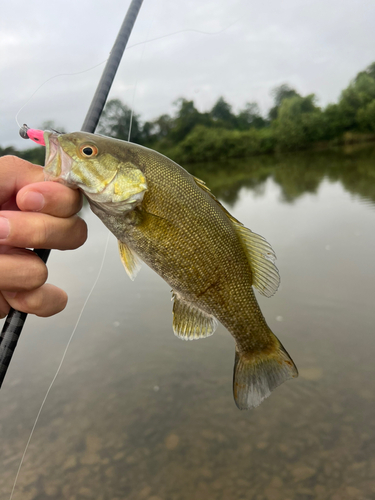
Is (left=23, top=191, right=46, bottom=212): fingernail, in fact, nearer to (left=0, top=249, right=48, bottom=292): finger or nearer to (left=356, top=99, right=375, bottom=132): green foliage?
(left=0, top=249, right=48, bottom=292): finger

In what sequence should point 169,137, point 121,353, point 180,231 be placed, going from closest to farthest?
point 180,231
point 121,353
point 169,137

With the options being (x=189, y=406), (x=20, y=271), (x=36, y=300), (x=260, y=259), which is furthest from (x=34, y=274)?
(x=189, y=406)

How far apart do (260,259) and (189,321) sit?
19.1 inches

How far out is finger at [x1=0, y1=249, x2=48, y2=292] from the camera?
4.96 ft

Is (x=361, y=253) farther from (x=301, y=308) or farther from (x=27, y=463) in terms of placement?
(x=27, y=463)

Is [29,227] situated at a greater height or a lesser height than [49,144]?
lesser

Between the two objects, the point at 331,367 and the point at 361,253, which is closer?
the point at 331,367

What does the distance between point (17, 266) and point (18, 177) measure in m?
0.44

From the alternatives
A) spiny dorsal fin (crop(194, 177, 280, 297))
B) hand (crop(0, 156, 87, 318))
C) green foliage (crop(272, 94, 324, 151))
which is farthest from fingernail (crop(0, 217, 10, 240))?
green foliage (crop(272, 94, 324, 151))

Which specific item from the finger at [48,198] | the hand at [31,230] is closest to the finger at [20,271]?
the hand at [31,230]

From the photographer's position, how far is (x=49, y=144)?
1.46 metres

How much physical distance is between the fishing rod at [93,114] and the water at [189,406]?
91.7 inches

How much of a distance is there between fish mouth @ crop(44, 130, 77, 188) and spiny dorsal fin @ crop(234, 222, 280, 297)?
829 mm

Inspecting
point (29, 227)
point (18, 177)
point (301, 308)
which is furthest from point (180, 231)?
point (301, 308)
